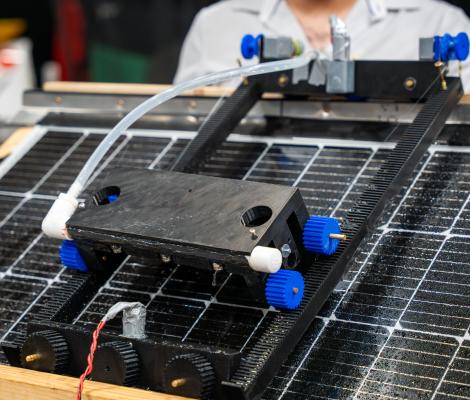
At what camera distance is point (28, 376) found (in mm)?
1413

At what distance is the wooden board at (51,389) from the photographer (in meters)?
1.35

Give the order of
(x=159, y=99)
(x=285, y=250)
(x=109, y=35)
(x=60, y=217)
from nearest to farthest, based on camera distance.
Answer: (x=285, y=250) → (x=60, y=217) → (x=159, y=99) → (x=109, y=35)

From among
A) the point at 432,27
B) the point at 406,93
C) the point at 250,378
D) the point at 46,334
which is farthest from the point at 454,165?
the point at 432,27

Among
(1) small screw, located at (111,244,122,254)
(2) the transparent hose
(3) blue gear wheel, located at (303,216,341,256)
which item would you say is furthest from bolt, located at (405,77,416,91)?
(1) small screw, located at (111,244,122,254)

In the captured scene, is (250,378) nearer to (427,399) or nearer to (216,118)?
(427,399)

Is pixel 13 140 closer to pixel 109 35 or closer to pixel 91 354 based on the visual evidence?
pixel 91 354

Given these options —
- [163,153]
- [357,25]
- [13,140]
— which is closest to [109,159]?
[163,153]

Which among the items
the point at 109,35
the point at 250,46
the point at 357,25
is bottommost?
the point at 109,35

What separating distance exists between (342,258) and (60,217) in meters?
0.46

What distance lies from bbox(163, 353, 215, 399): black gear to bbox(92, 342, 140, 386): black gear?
0.06m

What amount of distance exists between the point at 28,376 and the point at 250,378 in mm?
337

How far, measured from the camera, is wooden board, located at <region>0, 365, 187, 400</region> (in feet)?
4.43

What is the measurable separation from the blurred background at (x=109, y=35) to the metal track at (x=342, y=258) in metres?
3.49

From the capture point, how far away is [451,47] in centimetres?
174
